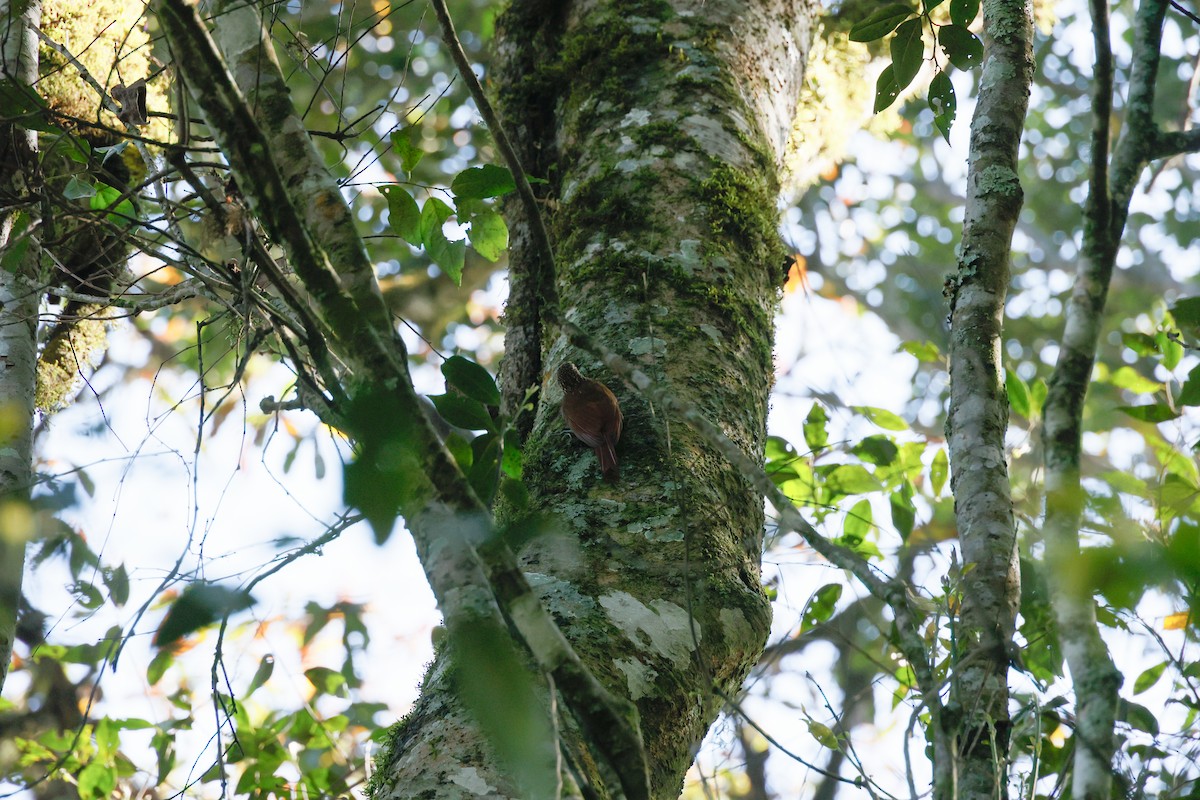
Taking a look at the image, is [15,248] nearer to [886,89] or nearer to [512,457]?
[512,457]

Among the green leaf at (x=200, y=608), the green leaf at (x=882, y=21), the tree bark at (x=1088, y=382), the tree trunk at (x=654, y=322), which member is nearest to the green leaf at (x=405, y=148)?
the tree trunk at (x=654, y=322)

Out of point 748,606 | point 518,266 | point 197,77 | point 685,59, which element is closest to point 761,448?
point 748,606

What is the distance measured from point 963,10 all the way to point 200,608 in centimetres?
177

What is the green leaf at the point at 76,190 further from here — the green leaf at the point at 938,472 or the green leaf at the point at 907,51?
the green leaf at the point at 938,472

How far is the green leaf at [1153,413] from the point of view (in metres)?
2.31

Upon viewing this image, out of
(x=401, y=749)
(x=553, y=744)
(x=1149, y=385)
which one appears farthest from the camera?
(x=1149, y=385)

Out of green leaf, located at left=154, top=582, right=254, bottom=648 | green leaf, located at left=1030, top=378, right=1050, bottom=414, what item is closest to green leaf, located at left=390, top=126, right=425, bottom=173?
green leaf, located at left=154, top=582, right=254, bottom=648

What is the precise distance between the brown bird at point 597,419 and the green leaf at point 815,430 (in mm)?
1363

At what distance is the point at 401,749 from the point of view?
1371mm

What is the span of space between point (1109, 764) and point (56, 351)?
2735mm

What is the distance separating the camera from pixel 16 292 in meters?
1.98

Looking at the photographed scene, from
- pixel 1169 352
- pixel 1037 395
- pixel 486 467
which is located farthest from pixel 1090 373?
pixel 1037 395

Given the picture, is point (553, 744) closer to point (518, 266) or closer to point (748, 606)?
point (748, 606)

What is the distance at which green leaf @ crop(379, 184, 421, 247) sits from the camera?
2.11m
